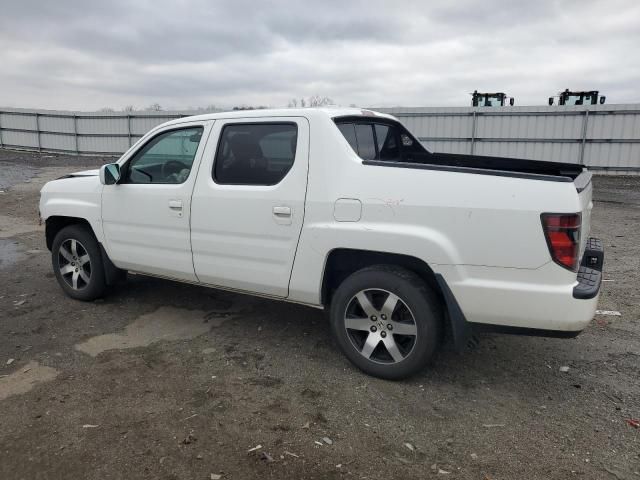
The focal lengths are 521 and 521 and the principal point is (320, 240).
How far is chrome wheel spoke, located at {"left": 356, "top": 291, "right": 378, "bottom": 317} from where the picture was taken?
358 centimetres

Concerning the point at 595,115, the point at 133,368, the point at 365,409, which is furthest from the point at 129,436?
the point at 595,115

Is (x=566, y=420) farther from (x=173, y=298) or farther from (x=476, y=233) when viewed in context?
(x=173, y=298)

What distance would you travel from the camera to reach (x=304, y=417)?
318 centimetres

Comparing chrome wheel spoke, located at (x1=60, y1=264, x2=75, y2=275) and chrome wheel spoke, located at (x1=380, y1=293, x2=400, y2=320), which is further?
chrome wheel spoke, located at (x1=60, y1=264, x2=75, y2=275)

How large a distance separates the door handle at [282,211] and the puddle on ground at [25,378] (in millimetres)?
1953

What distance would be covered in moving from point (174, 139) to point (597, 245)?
356 cm

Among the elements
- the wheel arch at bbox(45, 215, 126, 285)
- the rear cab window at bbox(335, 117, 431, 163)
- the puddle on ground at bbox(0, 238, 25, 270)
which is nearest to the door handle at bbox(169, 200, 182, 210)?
the wheel arch at bbox(45, 215, 126, 285)

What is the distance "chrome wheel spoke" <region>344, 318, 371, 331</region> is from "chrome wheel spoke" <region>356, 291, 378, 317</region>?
7cm

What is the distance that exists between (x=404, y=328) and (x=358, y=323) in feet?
1.12

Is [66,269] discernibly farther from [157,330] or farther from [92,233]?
[157,330]

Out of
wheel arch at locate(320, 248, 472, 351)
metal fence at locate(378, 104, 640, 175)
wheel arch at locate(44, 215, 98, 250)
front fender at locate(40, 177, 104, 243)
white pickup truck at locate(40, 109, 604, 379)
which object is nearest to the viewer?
white pickup truck at locate(40, 109, 604, 379)

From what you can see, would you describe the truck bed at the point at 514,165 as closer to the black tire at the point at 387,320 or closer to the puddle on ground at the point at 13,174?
the black tire at the point at 387,320

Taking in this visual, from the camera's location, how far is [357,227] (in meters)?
3.46

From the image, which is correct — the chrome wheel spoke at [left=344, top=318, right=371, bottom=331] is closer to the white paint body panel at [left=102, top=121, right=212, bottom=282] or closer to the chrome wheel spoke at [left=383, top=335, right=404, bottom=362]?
the chrome wheel spoke at [left=383, top=335, right=404, bottom=362]
